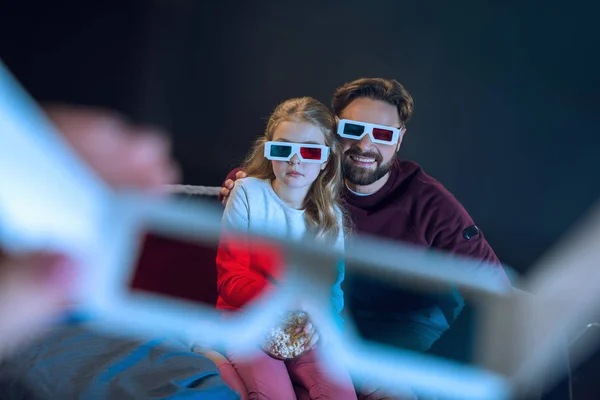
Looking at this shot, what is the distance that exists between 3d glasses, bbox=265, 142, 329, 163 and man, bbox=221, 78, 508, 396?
3.1 inches

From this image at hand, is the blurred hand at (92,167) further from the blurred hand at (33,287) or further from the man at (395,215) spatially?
the man at (395,215)

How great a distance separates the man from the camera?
1.36m

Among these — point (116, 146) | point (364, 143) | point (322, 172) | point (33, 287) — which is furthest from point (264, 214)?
point (33, 287)

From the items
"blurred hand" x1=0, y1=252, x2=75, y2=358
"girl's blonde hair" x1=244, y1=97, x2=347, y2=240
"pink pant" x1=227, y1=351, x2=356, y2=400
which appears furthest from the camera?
"blurred hand" x1=0, y1=252, x2=75, y2=358

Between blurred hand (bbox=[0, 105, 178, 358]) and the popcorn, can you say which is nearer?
the popcorn

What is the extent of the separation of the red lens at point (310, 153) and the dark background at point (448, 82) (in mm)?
166

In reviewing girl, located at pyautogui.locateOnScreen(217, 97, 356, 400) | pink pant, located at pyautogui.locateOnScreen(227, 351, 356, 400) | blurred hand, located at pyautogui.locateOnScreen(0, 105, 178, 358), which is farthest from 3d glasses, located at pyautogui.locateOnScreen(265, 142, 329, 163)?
pink pant, located at pyautogui.locateOnScreen(227, 351, 356, 400)

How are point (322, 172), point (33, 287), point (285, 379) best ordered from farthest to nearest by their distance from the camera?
point (33, 287) < point (322, 172) < point (285, 379)

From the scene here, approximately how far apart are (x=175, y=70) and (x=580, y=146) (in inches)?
42.3

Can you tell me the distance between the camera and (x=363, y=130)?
1326mm

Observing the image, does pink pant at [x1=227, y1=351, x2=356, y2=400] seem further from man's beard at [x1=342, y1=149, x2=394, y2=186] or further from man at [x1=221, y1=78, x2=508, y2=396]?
man's beard at [x1=342, y1=149, x2=394, y2=186]

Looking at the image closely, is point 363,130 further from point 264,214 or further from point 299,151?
point 264,214

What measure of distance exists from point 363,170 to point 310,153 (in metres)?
0.16

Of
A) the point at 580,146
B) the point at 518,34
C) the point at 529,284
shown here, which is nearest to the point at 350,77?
the point at 518,34
